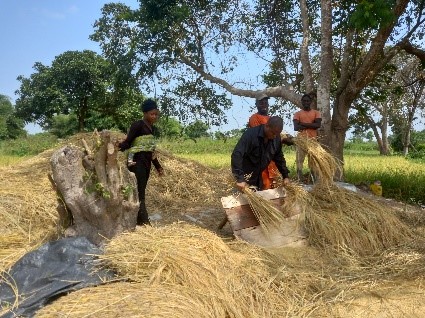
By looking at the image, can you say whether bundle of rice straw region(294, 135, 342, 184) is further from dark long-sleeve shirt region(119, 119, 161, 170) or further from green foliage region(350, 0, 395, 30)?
dark long-sleeve shirt region(119, 119, 161, 170)

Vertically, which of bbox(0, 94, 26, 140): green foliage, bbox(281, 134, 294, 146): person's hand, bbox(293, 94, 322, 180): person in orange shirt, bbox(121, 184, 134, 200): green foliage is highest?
bbox(0, 94, 26, 140): green foliage

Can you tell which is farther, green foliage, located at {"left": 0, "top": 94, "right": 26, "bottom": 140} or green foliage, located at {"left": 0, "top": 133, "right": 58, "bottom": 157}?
green foliage, located at {"left": 0, "top": 94, "right": 26, "bottom": 140}

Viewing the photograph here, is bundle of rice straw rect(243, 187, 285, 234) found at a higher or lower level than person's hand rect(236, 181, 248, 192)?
lower

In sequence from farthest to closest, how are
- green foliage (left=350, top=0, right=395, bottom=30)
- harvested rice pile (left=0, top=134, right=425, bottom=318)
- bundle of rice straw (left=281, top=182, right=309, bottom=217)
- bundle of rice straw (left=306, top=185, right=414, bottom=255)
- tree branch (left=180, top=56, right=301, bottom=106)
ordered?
tree branch (left=180, top=56, right=301, bottom=106) → green foliage (left=350, top=0, right=395, bottom=30) → bundle of rice straw (left=281, top=182, right=309, bottom=217) → bundle of rice straw (left=306, top=185, right=414, bottom=255) → harvested rice pile (left=0, top=134, right=425, bottom=318)

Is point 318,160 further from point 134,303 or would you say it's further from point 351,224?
point 134,303

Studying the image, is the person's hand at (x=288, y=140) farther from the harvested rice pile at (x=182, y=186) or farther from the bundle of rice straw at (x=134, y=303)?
the bundle of rice straw at (x=134, y=303)

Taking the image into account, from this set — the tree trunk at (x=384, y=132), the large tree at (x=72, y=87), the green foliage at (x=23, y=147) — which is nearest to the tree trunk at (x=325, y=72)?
the large tree at (x=72, y=87)

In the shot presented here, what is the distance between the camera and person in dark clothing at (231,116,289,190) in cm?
486

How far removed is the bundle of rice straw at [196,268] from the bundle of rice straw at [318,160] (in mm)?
1928

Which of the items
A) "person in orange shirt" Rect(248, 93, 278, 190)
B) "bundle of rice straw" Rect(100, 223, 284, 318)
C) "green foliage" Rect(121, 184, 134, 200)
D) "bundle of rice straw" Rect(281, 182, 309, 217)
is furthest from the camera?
"person in orange shirt" Rect(248, 93, 278, 190)

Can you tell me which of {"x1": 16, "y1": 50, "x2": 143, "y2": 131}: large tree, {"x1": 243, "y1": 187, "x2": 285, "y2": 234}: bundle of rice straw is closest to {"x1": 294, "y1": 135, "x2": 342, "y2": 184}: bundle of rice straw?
{"x1": 243, "y1": 187, "x2": 285, "y2": 234}: bundle of rice straw

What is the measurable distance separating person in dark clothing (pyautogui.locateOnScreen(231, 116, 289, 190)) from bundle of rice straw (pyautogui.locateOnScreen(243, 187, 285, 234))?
0.14 m

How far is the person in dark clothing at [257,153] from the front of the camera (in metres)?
4.86

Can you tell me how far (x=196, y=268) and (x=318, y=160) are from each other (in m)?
2.54
